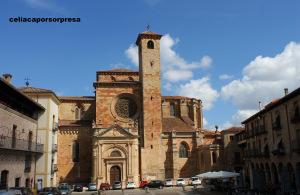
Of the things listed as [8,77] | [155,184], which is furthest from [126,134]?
[8,77]

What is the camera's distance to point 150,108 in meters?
50.9

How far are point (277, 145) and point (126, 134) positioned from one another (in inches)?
886

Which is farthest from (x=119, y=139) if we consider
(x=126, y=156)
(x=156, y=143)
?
(x=156, y=143)

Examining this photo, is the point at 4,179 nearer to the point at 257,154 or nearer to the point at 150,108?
the point at 257,154

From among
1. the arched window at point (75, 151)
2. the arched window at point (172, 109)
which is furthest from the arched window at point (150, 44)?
the arched window at point (75, 151)

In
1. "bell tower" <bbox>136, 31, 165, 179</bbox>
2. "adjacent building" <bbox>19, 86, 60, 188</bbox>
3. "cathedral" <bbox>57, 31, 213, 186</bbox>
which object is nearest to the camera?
"adjacent building" <bbox>19, 86, 60, 188</bbox>

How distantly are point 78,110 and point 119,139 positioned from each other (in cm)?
1069

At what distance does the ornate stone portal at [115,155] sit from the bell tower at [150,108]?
2.27 meters

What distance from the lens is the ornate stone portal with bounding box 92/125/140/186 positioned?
46.3 metres

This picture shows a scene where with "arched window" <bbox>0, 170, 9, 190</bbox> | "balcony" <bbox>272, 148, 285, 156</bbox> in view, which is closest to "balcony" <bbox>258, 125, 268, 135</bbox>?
"balcony" <bbox>272, 148, 285, 156</bbox>

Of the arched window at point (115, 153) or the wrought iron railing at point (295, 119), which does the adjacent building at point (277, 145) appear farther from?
the arched window at point (115, 153)

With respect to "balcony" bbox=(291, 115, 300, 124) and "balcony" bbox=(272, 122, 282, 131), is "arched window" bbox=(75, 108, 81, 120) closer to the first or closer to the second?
"balcony" bbox=(272, 122, 282, 131)

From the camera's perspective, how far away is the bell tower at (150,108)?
49.2 meters

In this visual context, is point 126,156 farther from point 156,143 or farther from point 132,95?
point 132,95
